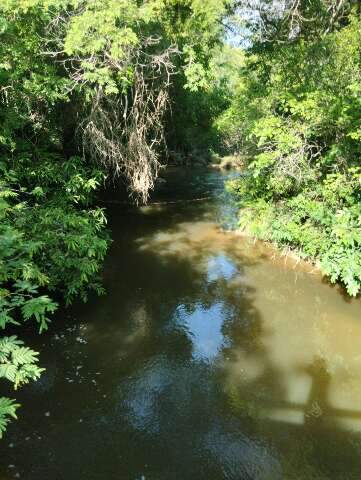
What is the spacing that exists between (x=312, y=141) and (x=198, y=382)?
550 cm

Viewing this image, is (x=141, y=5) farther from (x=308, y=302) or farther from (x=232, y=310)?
(x=308, y=302)

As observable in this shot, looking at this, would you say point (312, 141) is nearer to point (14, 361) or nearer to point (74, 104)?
point (74, 104)

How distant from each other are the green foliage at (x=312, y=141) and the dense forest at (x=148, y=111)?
3cm

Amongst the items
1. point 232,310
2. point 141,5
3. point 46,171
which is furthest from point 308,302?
point 141,5

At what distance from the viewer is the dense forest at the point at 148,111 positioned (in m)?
6.36

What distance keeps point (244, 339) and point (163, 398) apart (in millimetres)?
1859

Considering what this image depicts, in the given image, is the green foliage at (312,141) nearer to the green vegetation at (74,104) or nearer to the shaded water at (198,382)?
the shaded water at (198,382)

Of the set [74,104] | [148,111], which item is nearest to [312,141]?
[148,111]

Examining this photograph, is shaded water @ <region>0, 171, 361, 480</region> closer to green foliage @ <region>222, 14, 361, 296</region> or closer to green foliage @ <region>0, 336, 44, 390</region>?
green foliage @ <region>222, 14, 361, 296</region>

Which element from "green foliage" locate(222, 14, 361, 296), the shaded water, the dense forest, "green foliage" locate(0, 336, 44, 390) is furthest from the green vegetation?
"green foliage" locate(222, 14, 361, 296)

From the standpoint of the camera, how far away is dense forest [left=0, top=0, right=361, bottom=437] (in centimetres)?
636

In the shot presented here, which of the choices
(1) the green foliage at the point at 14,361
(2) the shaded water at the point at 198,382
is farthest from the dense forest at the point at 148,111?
(1) the green foliage at the point at 14,361

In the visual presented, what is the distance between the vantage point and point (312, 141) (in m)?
8.52

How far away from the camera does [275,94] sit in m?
8.74
